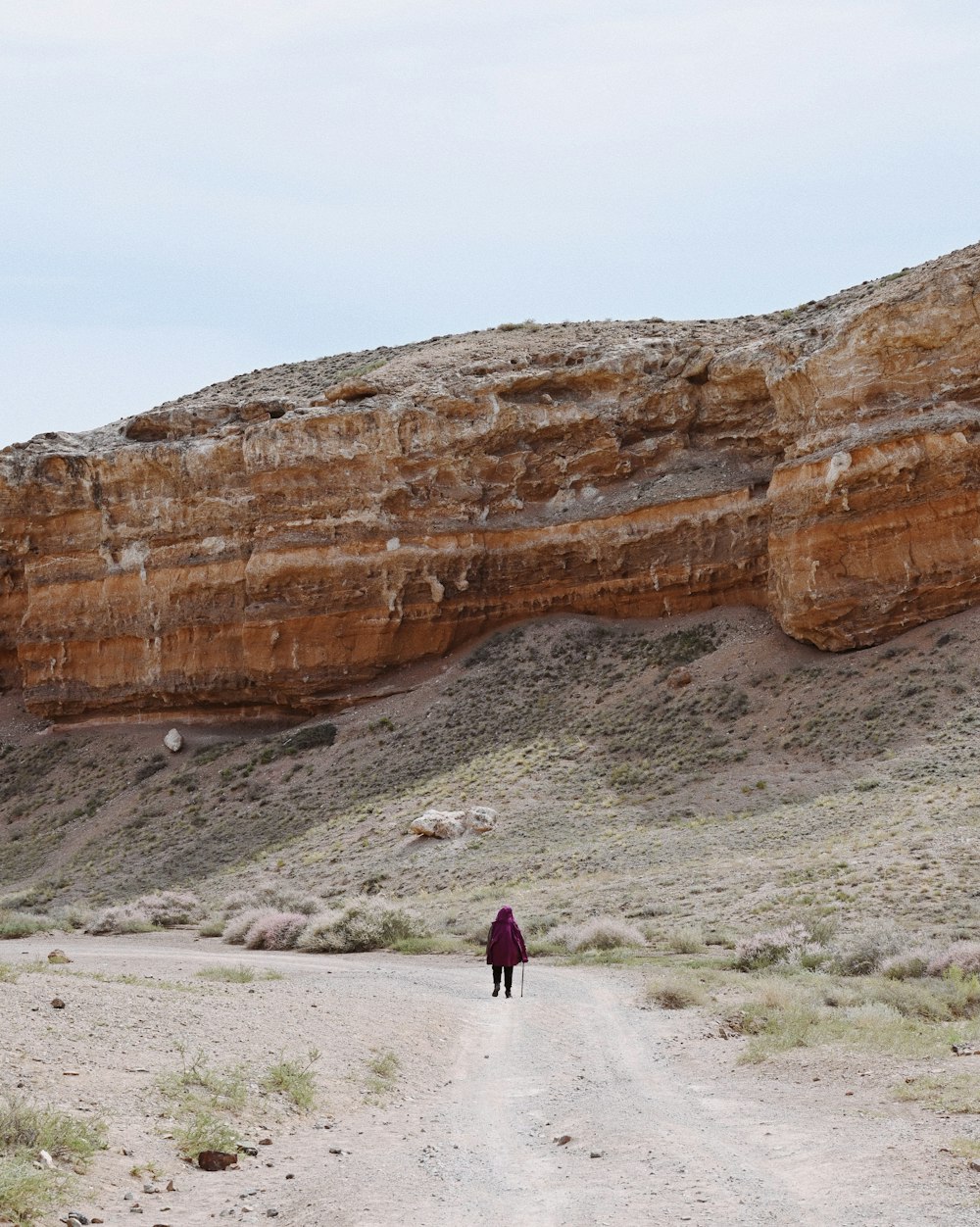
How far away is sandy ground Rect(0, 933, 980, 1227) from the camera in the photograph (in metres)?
6.54

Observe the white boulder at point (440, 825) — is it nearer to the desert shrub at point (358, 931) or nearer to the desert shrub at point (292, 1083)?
the desert shrub at point (358, 931)

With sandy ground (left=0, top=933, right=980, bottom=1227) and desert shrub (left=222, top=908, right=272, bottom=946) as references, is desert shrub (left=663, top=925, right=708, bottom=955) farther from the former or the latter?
desert shrub (left=222, top=908, right=272, bottom=946)

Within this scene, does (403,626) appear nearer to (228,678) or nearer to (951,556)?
(228,678)

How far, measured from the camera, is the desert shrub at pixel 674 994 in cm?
1430

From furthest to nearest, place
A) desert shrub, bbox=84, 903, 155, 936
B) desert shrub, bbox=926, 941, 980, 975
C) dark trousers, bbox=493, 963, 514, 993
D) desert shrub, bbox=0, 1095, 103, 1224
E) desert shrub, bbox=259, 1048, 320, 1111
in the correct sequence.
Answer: desert shrub, bbox=84, 903, 155, 936
dark trousers, bbox=493, 963, 514, 993
desert shrub, bbox=926, 941, 980, 975
desert shrub, bbox=259, 1048, 320, 1111
desert shrub, bbox=0, 1095, 103, 1224

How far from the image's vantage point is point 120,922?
2697cm

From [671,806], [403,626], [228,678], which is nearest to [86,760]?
[228,678]

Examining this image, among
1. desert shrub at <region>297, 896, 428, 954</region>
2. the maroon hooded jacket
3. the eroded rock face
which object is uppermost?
the eroded rock face

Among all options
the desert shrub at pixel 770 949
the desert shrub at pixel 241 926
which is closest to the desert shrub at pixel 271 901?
the desert shrub at pixel 241 926

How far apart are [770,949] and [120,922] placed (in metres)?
15.3

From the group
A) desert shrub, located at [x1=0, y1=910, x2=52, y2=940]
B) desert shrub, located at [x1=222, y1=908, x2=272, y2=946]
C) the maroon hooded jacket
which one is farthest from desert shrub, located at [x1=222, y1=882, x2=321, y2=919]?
the maroon hooded jacket

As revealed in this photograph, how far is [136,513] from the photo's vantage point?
4466 centimetres

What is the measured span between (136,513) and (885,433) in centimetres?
2567

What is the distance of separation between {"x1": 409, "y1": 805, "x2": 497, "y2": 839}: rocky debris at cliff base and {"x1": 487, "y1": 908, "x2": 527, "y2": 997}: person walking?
46.5 ft
